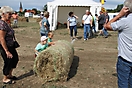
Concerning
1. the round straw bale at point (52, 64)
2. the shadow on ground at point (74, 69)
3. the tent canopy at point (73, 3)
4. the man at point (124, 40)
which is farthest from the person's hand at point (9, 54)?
the tent canopy at point (73, 3)

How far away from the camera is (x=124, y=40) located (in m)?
3.10

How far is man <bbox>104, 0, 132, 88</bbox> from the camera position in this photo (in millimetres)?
2996

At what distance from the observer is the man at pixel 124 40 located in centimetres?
300

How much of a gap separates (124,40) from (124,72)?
473 millimetres

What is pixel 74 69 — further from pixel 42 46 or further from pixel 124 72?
pixel 124 72

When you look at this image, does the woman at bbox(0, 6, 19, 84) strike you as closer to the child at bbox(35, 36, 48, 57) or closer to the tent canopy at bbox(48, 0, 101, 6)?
the child at bbox(35, 36, 48, 57)

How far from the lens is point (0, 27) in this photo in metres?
4.55

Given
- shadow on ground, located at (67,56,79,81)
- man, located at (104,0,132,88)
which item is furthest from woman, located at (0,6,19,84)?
man, located at (104,0,132,88)

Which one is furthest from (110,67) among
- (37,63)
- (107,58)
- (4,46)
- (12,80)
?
(4,46)

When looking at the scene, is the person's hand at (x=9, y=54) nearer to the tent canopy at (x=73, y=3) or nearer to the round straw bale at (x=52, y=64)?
the round straw bale at (x=52, y=64)

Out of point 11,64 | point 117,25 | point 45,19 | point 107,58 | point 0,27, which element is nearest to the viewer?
point 117,25

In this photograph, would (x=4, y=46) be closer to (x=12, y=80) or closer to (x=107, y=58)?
(x=12, y=80)

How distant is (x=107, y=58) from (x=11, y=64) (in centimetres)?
424

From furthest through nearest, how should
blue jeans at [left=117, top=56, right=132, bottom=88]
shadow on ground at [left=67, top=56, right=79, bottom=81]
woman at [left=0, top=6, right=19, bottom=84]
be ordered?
shadow on ground at [left=67, top=56, right=79, bottom=81] < woman at [left=0, top=6, right=19, bottom=84] < blue jeans at [left=117, top=56, right=132, bottom=88]
